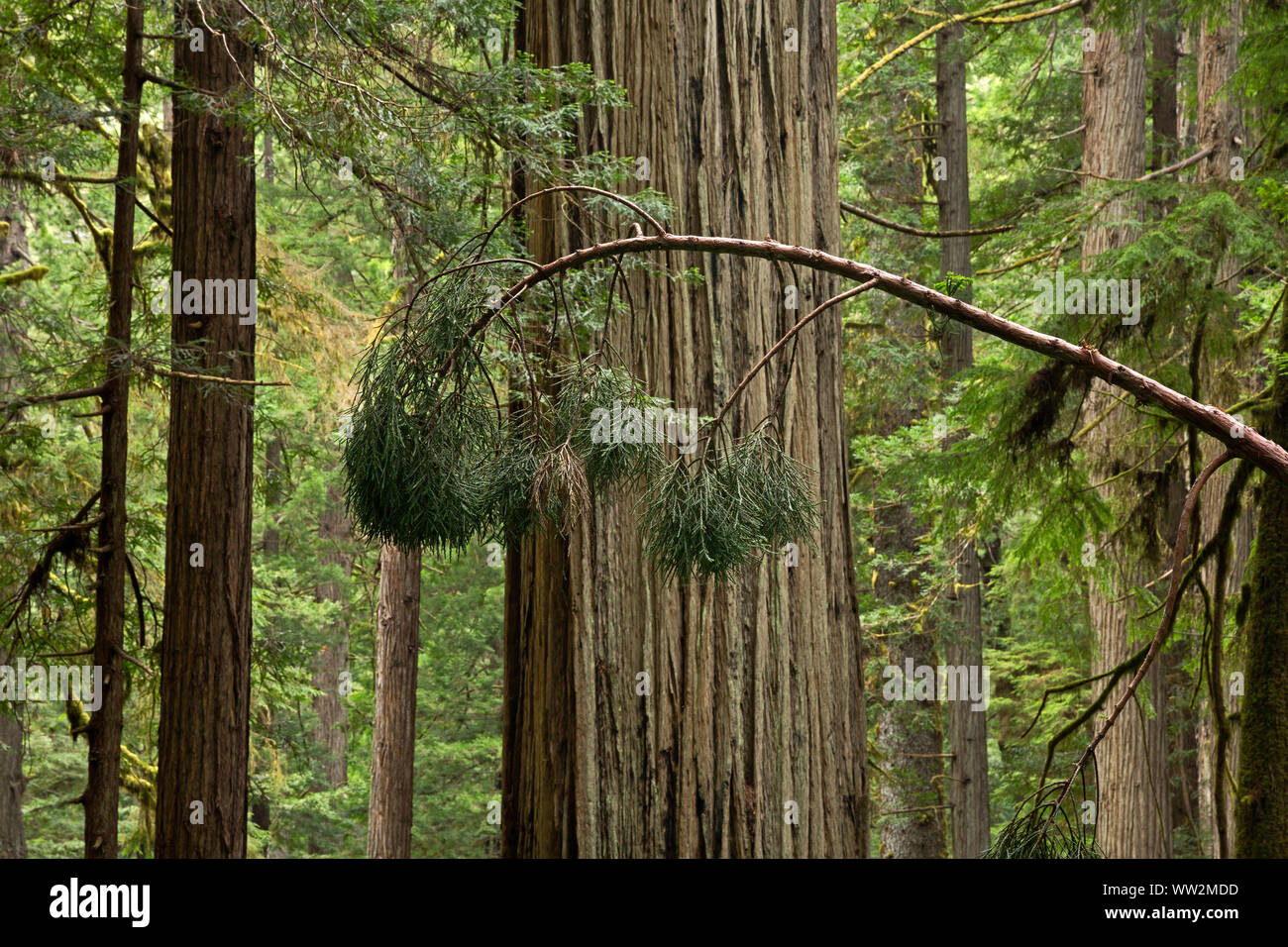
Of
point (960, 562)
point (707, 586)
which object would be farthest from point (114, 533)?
point (960, 562)

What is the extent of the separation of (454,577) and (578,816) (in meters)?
12.8

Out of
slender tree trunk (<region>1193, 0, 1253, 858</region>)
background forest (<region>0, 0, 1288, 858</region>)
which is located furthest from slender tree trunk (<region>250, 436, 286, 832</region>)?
slender tree trunk (<region>1193, 0, 1253, 858</region>)

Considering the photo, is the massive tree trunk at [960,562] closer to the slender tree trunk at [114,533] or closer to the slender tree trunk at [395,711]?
the slender tree trunk at [395,711]

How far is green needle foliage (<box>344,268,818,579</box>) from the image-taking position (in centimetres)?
213

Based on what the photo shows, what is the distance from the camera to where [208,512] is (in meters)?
5.61

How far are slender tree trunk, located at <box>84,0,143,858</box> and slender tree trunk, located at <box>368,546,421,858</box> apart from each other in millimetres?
4653

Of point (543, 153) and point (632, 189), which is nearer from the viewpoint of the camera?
point (632, 189)

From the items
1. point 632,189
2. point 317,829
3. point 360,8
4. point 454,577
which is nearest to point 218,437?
point 360,8

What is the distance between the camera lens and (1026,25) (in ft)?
35.3

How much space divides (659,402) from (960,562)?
7.84 m

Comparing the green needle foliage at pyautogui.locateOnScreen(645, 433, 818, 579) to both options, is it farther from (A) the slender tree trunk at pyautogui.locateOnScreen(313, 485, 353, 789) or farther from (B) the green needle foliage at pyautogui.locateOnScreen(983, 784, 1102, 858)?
(A) the slender tree trunk at pyautogui.locateOnScreen(313, 485, 353, 789)

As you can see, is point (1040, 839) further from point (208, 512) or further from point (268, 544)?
point (268, 544)

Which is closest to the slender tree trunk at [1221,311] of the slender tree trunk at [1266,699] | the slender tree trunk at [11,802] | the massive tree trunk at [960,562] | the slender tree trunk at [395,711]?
the slender tree trunk at [1266,699]
